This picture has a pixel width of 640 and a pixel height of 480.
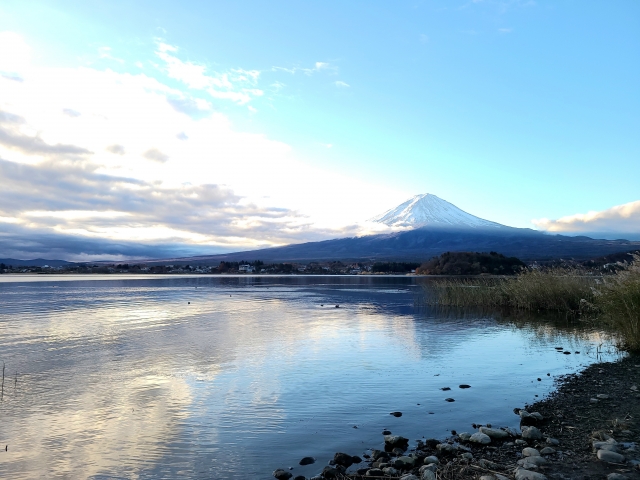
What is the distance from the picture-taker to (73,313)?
3136 centimetres

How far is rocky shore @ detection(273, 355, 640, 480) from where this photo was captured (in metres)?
6.63

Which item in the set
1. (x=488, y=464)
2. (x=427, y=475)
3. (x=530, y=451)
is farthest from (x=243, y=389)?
(x=530, y=451)

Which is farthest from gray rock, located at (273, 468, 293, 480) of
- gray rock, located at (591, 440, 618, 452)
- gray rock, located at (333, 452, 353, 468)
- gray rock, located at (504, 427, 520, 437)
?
gray rock, located at (591, 440, 618, 452)

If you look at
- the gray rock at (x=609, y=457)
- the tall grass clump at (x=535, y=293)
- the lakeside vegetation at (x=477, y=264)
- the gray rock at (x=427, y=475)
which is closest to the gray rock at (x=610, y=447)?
the gray rock at (x=609, y=457)

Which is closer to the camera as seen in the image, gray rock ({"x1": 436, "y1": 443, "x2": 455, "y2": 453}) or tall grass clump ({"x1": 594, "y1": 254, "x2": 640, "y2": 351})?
gray rock ({"x1": 436, "y1": 443, "x2": 455, "y2": 453})

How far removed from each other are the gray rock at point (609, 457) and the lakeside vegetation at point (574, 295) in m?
9.77

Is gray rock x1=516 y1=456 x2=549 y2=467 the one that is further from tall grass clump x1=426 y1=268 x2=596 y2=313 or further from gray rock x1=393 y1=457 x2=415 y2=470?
tall grass clump x1=426 y1=268 x2=596 y2=313

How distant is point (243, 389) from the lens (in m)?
12.4

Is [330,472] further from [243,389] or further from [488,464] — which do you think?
[243,389]

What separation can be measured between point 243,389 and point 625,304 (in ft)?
37.6

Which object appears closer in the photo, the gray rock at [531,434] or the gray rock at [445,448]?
the gray rock at [445,448]

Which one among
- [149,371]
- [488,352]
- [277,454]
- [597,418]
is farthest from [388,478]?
[488,352]

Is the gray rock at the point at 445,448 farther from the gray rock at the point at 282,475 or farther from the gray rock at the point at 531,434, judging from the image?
the gray rock at the point at 282,475

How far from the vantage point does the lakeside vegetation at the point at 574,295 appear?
15.9 meters
